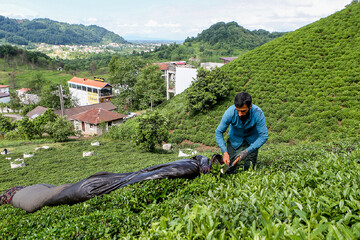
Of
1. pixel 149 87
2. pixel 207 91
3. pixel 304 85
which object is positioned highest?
pixel 304 85

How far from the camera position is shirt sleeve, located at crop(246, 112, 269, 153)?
11.9 ft

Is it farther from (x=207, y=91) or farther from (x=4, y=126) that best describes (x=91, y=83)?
(x=207, y=91)

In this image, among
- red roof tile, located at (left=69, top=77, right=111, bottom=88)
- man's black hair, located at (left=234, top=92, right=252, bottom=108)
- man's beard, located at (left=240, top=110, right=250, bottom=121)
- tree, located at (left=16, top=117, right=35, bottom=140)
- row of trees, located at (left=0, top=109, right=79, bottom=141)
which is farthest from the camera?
red roof tile, located at (left=69, top=77, right=111, bottom=88)

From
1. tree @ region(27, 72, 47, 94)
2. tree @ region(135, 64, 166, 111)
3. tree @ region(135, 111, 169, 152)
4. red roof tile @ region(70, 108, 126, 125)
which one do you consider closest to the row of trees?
red roof tile @ region(70, 108, 126, 125)

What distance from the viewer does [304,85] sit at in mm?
15547

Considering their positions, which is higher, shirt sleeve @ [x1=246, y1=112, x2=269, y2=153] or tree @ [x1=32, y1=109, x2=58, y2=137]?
shirt sleeve @ [x1=246, y1=112, x2=269, y2=153]

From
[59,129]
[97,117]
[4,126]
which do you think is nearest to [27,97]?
[4,126]

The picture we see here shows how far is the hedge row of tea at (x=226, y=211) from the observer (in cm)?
140

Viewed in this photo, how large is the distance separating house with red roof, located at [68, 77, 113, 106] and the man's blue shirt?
147 feet

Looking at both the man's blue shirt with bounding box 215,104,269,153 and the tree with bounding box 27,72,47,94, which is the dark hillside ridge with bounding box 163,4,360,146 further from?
the tree with bounding box 27,72,47,94

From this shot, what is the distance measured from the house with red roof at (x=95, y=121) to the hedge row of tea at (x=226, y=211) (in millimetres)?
20934

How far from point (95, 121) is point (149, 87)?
12812 mm

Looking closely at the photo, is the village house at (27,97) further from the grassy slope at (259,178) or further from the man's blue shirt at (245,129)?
the man's blue shirt at (245,129)

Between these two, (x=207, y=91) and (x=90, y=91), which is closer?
(x=207, y=91)
